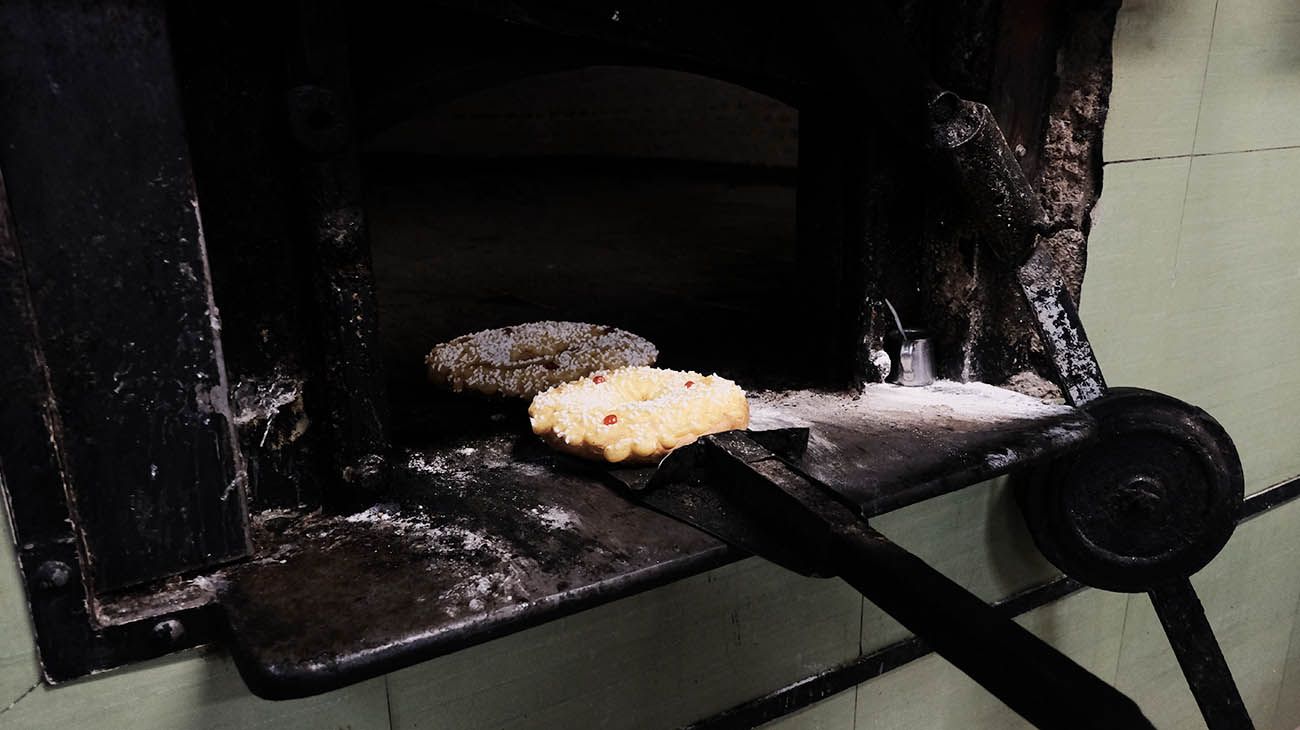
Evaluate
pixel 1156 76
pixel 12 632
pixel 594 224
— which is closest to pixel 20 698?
pixel 12 632

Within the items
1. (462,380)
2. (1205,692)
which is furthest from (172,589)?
(1205,692)

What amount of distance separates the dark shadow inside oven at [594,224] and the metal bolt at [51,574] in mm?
522

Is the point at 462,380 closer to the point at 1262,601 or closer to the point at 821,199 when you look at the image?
the point at 821,199

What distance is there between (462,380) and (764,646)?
714 mm

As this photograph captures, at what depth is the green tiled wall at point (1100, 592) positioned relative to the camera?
3.89 feet

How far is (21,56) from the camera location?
2.64 ft

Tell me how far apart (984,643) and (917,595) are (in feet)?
0.27

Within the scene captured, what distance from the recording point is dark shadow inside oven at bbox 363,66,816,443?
6.23 feet

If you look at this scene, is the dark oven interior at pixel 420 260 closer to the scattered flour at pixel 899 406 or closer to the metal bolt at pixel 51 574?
the scattered flour at pixel 899 406

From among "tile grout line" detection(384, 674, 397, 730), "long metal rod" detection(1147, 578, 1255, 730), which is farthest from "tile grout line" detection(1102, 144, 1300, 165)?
"tile grout line" detection(384, 674, 397, 730)

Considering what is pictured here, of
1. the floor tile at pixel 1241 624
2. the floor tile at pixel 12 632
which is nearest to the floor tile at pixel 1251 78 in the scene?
the floor tile at pixel 1241 624

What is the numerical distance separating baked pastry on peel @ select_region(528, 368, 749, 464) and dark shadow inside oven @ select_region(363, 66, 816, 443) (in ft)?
0.81

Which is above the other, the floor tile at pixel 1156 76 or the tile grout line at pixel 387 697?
the floor tile at pixel 1156 76

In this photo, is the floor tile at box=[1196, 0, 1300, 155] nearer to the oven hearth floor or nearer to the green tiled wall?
the green tiled wall
